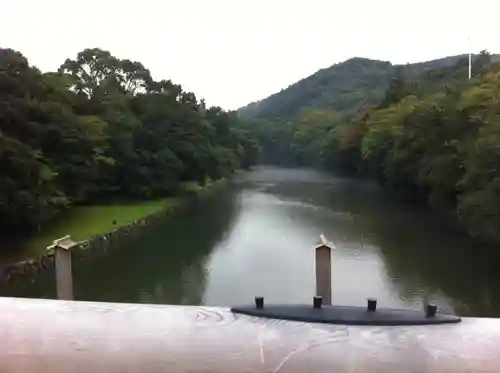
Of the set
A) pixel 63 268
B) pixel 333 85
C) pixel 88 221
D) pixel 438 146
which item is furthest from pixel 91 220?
pixel 333 85

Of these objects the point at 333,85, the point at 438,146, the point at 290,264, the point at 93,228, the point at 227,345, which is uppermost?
the point at 333,85

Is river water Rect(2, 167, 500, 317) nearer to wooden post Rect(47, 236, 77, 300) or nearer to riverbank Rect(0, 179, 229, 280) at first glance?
riverbank Rect(0, 179, 229, 280)

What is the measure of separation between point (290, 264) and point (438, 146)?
10948 millimetres

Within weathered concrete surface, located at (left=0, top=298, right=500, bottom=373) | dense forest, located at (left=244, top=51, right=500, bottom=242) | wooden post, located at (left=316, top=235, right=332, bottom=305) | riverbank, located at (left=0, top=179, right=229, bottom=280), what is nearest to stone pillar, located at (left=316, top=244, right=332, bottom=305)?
wooden post, located at (left=316, top=235, right=332, bottom=305)

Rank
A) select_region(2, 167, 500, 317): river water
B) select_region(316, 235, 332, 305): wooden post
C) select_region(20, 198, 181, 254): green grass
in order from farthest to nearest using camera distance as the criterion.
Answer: select_region(20, 198, 181, 254): green grass, select_region(2, 167, 500, 317): river water, select_region(316, 235, 332, 305): wooden post

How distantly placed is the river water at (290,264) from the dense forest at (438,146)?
1237 mm

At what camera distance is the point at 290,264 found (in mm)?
12156

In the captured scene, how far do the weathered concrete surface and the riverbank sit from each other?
981cm

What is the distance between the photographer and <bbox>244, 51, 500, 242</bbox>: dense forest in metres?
13.6

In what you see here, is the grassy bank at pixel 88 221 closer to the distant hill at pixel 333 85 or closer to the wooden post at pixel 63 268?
the wooden post at pixel 63 268

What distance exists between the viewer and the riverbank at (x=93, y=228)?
1167 cm

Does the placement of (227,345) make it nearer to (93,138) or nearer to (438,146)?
(93,138)

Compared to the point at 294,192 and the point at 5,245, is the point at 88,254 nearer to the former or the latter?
the point at 5,245

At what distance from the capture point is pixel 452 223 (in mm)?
18250
